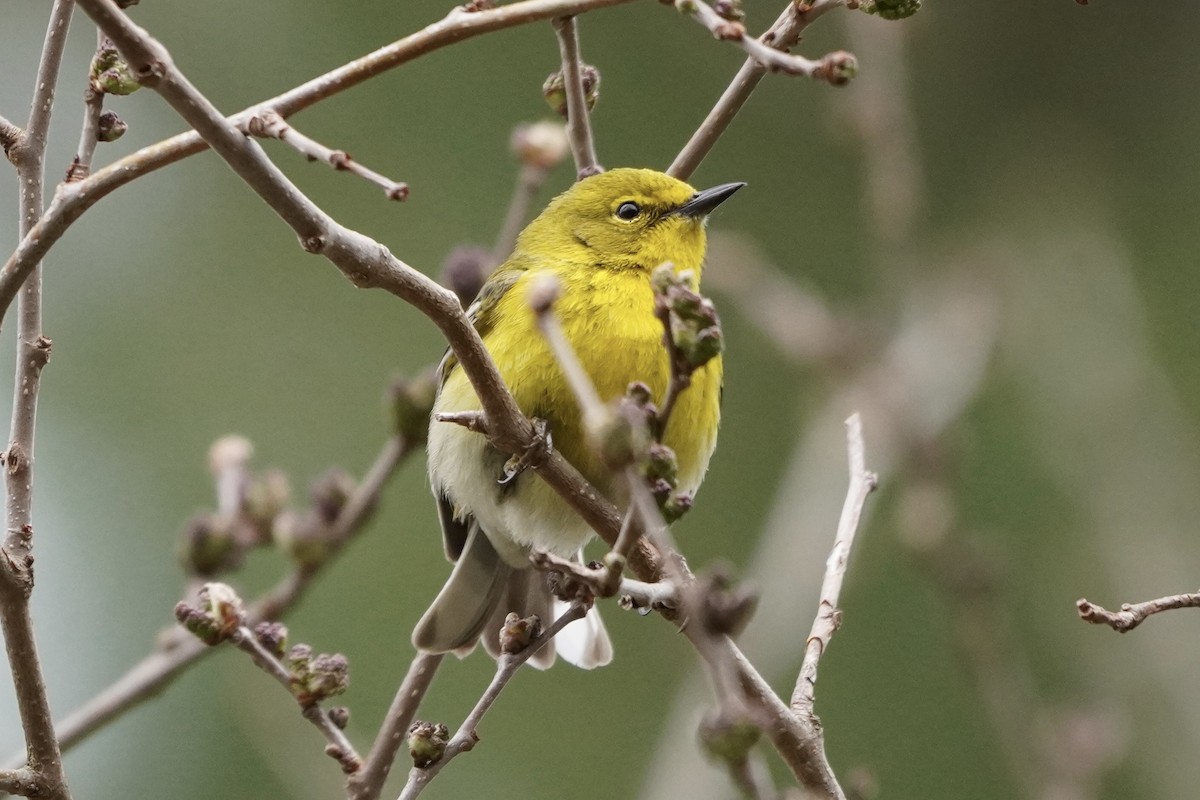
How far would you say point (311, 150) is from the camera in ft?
6.42

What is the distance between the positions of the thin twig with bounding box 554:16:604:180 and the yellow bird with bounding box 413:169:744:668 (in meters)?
0.23

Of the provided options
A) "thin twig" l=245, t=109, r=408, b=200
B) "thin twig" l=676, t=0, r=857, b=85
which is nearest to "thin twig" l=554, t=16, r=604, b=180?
"thin twig" l=676, t=0, r=857, b=85

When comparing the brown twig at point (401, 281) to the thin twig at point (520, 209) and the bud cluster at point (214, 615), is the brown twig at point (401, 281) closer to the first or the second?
the bud cluster at point (214, 615)

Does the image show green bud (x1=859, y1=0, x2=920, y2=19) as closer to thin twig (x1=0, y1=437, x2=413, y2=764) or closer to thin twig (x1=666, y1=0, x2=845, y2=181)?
thin twig (x1=666, y1=0, x2=845, y2=181)

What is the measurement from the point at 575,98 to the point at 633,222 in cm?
115

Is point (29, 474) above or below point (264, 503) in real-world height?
above

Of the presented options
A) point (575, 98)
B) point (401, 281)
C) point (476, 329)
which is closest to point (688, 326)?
point (401, 281)

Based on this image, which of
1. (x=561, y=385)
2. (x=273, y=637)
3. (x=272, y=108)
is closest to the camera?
(x=272, y=108)

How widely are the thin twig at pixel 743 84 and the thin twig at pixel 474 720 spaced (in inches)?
42.8

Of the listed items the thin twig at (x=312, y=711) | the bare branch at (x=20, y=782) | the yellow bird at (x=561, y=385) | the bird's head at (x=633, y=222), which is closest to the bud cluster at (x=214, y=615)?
the thin twig at (x=312, y=711)

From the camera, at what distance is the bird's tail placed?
3.92m

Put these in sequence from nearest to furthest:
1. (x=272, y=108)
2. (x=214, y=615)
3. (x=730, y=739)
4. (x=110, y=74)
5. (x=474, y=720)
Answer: (x=730, y=739) → (x=272, y=108) → (x=110, y=74) → (x=474, y=720) → (x=214, y=615)

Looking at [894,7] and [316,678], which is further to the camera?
[316,678]

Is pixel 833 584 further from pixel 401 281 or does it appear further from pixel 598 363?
pixel 598 363
